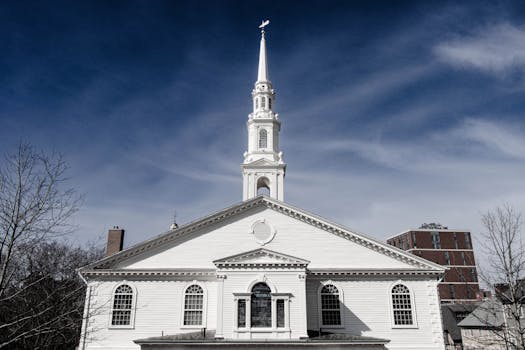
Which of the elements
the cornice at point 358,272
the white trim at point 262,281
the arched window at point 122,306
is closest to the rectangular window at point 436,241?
the cornice at point 358,272

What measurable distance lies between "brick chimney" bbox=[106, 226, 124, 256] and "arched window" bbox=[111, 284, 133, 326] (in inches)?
393

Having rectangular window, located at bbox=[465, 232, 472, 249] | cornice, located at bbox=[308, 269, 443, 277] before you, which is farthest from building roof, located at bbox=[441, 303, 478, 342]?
rectangular window, located at bbox=[465, 232, 472, 249]

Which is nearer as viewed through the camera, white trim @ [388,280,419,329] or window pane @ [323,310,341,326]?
white trim @ [388,280,419,329]

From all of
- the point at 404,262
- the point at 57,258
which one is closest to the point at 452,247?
the point at 404,262

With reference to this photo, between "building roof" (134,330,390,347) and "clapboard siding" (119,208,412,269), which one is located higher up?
"clapboard siding" (119,208,412,269)

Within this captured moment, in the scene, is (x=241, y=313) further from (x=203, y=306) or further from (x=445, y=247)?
(x=445, y=247)

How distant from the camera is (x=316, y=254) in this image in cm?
2947

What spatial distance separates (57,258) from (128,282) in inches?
762

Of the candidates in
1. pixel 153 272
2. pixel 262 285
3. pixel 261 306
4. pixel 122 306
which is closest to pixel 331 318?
pixel 261 306

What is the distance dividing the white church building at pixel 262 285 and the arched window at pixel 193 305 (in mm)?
64

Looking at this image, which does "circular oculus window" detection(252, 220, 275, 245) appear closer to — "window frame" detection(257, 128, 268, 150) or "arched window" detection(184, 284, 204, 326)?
"arched window" detection(184, 284, 204, 326)

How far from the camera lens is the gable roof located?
1141 inches

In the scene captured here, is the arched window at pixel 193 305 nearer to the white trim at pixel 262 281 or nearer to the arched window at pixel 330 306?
the white trim at pixel 262 281

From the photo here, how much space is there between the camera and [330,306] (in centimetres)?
2856
